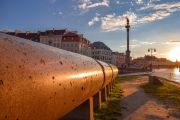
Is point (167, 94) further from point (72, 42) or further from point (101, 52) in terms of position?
point (101, 52)

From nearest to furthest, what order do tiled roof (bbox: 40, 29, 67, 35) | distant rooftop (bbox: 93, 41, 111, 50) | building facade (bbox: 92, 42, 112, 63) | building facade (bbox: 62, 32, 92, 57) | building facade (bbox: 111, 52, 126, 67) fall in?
1. building facade (bbox: 62, 32, 92, 57)
2. tiled roof (bbox: 40, 29, 67, 35)
3. building facade (bbox: 92, 42, 112, 63)
4. distant rooftop (bbox: 93, 41, 111, 50)
5. building facade (bbox: 111, 52, 126, 67)

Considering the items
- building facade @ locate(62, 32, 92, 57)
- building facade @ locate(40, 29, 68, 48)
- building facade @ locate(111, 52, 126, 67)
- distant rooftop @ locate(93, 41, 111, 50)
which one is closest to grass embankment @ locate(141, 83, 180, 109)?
building facade @ locate(62, 32, 92, 57)

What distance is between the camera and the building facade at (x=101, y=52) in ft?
437

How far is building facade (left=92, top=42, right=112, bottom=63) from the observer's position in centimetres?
13325

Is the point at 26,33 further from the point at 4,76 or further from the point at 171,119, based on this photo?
the point at 4,76

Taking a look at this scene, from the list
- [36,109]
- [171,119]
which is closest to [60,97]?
[36,109]

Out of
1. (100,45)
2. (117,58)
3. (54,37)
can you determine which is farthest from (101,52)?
(117,58)

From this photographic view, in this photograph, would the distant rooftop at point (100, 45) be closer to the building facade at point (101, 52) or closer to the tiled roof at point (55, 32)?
the building facade at point (101, 52)

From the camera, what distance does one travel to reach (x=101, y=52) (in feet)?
446

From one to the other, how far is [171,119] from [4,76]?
10298 mm

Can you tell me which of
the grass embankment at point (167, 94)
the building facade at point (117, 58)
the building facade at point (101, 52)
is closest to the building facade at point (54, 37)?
the building facade at point (101, 52)

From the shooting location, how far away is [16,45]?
205 cm

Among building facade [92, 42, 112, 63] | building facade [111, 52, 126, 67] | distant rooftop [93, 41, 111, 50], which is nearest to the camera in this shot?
building facade [92, 42, 112, 63]

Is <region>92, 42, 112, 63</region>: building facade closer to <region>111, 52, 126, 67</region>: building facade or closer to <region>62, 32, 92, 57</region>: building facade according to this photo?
<region>111, 52, 126, 67</region>: building facade
